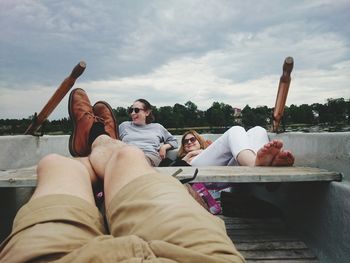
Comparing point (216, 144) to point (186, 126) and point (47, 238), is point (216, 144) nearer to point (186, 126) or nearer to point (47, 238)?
point (47, 238)

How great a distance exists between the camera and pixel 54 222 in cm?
76

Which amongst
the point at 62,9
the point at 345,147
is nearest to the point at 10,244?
the point at 345,147

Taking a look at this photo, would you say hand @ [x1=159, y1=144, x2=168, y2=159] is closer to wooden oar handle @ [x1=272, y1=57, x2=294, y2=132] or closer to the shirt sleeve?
the shirt sleeve

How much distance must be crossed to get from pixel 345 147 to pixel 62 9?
292 inches

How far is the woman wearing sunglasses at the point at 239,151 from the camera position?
1.87 metres

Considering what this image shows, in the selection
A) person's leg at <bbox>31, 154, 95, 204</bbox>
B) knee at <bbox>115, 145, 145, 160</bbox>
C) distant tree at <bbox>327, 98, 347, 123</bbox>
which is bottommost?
person's leg at <bbox>31, 154, 95, 204</bbox>

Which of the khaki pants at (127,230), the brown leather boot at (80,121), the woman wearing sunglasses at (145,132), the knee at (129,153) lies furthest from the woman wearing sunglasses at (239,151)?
the khaki pants at (127,230)

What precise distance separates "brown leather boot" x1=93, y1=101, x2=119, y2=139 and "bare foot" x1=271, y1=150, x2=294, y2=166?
1.33 metres

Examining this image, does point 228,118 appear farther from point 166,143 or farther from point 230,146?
point 230,146

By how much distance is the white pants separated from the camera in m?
2.17

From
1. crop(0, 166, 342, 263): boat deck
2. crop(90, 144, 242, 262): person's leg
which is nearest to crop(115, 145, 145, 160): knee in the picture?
crop(90, 144, 242, 262): person's leg

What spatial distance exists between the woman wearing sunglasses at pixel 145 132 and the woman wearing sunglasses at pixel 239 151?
54cm

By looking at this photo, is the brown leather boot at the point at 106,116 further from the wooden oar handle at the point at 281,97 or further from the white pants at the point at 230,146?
the wooden oar handle at the point at 281,97

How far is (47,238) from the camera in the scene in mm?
667
